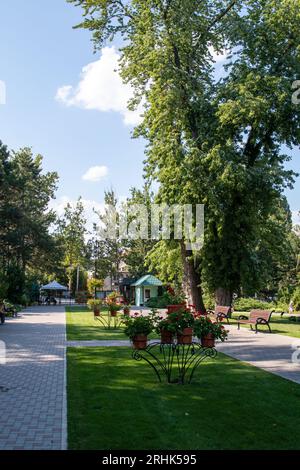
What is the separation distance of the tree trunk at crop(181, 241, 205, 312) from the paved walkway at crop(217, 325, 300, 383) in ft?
21.3

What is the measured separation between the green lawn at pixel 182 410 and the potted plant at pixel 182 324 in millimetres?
878

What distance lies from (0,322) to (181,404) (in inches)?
597

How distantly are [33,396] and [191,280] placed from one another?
17.3 metres

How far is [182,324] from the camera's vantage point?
8.64 metres

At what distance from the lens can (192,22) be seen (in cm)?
2255

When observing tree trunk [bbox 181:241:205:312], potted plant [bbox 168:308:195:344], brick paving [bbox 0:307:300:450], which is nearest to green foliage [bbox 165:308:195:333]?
potted plant [bbox 168:308:195:344]

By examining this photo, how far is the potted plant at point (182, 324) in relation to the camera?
8.61 meters

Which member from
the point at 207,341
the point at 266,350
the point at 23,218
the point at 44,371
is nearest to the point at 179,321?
the point at 207,341

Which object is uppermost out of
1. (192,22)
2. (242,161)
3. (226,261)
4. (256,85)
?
(192,22)

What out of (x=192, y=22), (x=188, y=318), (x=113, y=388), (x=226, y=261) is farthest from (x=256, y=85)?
(x=113, y=388)

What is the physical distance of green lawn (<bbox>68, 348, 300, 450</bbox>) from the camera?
532 centimetres

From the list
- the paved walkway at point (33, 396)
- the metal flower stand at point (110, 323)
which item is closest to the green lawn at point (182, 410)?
the paved walkway at point (33, 396)

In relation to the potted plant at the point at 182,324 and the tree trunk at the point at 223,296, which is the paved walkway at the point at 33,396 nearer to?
the potted plant at the point at 182,324
